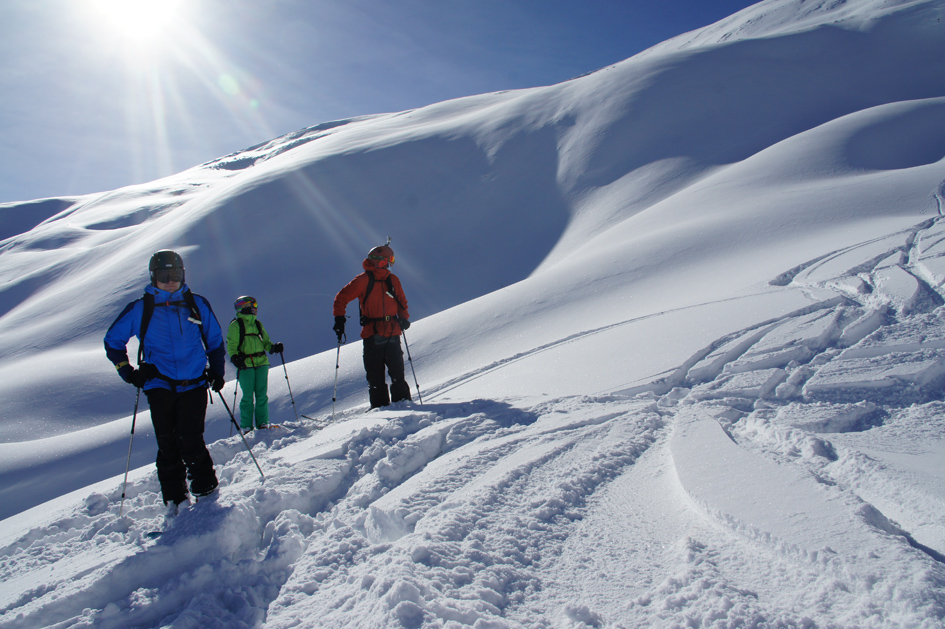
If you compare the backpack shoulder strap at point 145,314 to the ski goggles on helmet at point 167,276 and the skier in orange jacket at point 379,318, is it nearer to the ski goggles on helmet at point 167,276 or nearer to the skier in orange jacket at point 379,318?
the ski goggles on helmet at point 167,276

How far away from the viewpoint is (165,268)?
137 inches

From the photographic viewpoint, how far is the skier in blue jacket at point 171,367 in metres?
3.46

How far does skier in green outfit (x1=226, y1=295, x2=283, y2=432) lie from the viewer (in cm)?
630

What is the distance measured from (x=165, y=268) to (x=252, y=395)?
11.1 feet

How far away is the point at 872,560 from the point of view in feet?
6.89

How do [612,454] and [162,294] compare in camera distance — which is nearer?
[612,454]

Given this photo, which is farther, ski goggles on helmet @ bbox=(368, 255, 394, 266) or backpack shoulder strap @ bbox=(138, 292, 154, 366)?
ski goggles on helmet @ bbox=(368, 255, 394, 266)

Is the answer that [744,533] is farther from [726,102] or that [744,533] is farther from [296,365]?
[726,102]

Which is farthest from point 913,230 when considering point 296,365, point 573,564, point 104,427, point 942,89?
point 942,89

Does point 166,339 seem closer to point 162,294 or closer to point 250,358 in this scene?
point 162,294

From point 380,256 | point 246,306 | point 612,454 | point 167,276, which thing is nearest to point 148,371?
point 167,276

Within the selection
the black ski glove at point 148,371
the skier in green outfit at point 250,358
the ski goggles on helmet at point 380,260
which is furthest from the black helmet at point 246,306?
the black ski glove at point 148,371

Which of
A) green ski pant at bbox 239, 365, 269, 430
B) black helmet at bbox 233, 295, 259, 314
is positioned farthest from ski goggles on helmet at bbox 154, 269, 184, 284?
green ski pant at bbox 239, 365, 269, 430

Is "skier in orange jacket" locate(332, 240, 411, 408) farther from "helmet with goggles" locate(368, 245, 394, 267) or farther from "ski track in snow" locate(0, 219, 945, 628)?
"ski track in snow" locate(0, 219, 945, 628)
